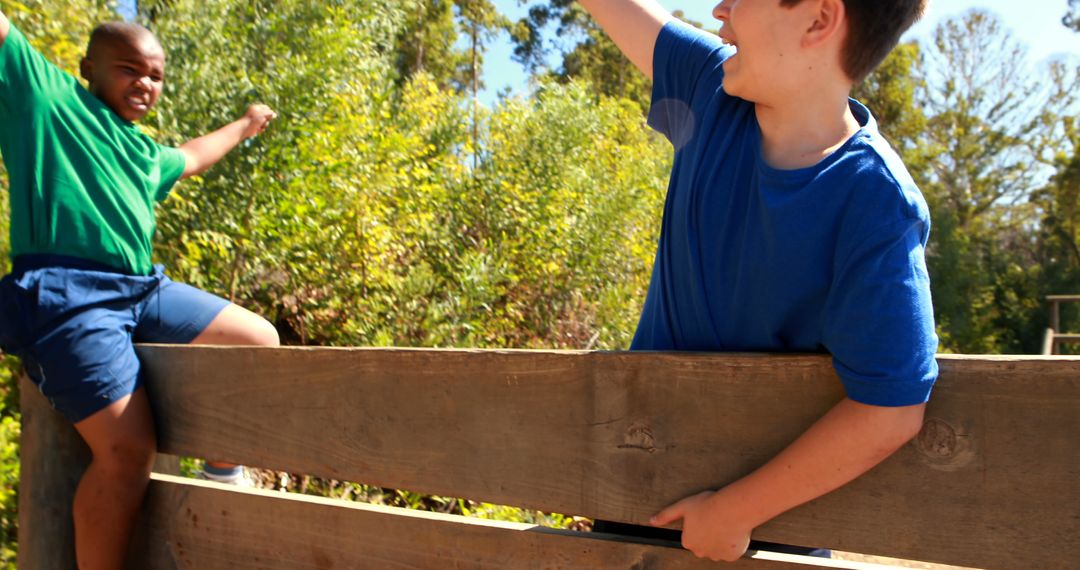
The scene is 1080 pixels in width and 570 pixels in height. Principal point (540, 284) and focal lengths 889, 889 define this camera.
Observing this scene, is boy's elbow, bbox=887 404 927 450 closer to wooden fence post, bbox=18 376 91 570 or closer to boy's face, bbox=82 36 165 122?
wooden fence post, bbox=18 376 91 570

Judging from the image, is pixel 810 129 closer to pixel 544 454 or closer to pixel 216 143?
pixel 544 454

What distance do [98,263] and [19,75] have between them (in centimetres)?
54

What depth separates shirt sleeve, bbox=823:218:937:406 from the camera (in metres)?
1.23

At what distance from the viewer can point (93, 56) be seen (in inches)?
101

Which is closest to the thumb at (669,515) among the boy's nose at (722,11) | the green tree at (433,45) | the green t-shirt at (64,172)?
the boy's nose at (722,11)

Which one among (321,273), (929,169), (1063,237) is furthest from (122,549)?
(929,169)

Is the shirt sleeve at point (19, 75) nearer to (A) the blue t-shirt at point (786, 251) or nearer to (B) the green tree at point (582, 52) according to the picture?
(A) the blue t-shirt at point (786, 251)

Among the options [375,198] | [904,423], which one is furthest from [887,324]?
[375,198]

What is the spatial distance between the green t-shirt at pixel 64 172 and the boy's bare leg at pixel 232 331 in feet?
0.76

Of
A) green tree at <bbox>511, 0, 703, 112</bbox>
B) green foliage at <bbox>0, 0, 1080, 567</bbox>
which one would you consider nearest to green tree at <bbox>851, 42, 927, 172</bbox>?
green tree at <bbox>511, 0, 703, 112</bbox>

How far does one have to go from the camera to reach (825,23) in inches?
55.3

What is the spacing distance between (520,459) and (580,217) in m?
6.54

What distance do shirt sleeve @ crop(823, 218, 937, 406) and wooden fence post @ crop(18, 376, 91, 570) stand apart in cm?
179

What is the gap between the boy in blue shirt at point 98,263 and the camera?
201 cm
